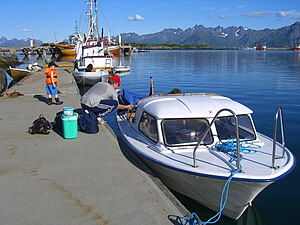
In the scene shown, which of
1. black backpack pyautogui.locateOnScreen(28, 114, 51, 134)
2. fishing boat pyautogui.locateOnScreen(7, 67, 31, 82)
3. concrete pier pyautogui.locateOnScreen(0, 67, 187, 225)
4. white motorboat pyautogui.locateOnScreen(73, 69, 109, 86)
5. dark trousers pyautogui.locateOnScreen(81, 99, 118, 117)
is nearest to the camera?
concrete pier pyautogui.locateOnScreen(0, 67, 187, 225)

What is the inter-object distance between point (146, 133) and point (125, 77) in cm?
2827

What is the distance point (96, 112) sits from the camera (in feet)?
30.9

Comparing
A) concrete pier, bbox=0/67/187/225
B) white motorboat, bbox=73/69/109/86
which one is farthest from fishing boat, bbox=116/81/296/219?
white motorboat, bbox=73/69/109/86

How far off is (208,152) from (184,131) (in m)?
0.70

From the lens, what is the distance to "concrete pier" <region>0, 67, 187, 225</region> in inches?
188

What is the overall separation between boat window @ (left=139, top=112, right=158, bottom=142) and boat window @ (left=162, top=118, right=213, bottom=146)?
310mm

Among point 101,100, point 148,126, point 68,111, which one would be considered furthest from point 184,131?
point 101,100

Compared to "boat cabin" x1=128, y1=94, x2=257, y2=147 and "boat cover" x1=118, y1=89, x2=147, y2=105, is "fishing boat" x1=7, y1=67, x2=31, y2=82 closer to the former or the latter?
"boat cover" x1=118, y1=89, x2=147, y2=105

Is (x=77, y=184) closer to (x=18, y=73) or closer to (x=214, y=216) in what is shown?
(x=214, y=216)

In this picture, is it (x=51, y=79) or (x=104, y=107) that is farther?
(x=51, y=79)

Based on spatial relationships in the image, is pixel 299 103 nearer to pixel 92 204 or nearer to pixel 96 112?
pixel 96 112

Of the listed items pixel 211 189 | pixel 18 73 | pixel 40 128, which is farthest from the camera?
pixel 18 73

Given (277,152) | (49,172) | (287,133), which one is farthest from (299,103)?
(49,172)

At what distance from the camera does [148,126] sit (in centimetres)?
754
